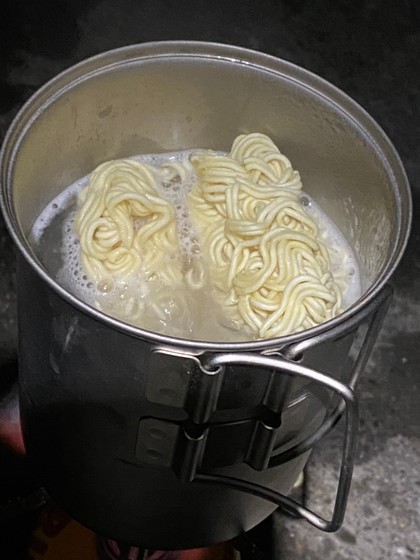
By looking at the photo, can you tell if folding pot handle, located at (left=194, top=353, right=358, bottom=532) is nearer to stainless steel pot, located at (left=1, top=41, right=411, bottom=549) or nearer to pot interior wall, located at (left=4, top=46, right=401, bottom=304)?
stainless steel pot, located at (left=1, top=41, right=411, bottom=549)

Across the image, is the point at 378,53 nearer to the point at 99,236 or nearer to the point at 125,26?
the point at 125,26

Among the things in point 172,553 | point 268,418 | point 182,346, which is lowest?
point 172,553

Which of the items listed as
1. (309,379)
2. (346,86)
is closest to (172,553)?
(309,379)

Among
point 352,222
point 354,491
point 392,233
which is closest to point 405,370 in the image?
point 354,491

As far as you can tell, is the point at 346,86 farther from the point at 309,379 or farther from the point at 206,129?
the point at 309,379

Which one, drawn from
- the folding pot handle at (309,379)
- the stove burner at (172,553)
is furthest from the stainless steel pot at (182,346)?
the stove burner at (172,553)

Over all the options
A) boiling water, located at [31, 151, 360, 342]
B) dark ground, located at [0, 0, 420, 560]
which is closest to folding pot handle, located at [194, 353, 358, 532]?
boiling water, located at [31, 151, 360, 342]

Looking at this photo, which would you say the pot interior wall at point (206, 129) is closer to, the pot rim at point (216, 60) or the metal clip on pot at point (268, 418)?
the pot rim at point (216, 60)
